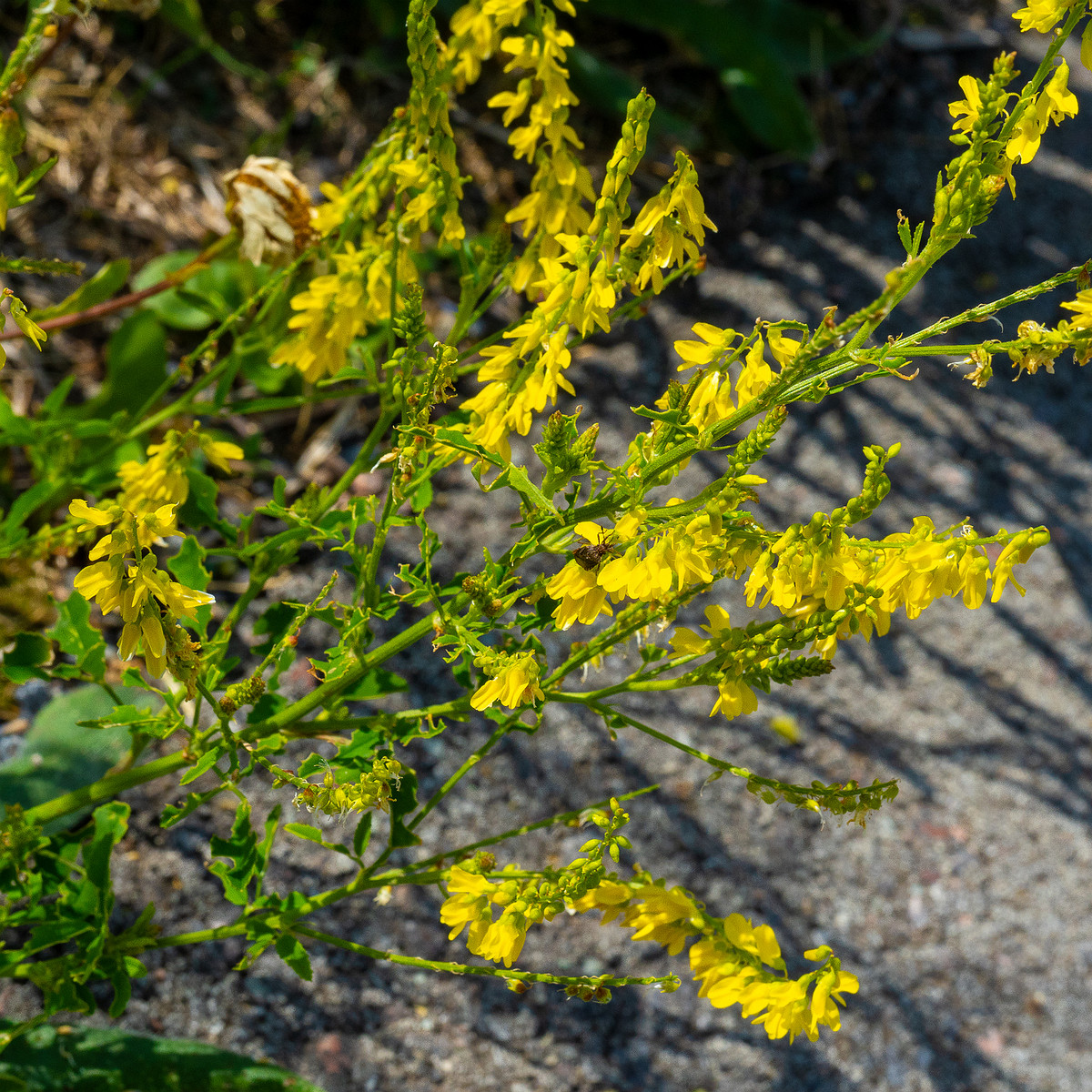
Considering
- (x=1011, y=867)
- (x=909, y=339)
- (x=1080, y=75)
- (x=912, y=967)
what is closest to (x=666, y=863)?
(x=912, y=967)

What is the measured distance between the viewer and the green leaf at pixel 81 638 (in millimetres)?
1470

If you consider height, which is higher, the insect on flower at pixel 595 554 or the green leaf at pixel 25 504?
the green leaf at pixel 25 504

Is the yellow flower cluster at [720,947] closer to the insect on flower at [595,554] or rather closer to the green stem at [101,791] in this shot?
the insect on flower at [595,554]

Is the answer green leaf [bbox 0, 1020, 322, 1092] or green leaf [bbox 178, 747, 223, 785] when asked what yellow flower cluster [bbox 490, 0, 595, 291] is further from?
green leaf [bbox 0, 1020, 322, 1092]

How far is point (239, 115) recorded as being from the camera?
9.86 feet

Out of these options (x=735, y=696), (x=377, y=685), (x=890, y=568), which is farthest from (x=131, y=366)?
(x=890, y=568)

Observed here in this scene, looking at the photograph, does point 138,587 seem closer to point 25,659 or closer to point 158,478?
point 158,478

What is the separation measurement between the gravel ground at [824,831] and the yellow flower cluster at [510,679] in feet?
3.75

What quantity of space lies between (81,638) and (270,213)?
780 millimetres

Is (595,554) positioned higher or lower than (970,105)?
lower

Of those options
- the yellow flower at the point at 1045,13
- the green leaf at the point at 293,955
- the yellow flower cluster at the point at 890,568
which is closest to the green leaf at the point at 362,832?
the green leaf at the point at 293,955

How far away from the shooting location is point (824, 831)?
2514mm

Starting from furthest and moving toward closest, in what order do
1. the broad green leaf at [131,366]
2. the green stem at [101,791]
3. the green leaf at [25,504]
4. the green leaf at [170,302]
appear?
the green leaf at [170,302] → the broad green leaf at [131,366] → the green leaf at [25,504] → the green stem at [101,791]

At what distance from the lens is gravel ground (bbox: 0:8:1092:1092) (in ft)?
6.60
